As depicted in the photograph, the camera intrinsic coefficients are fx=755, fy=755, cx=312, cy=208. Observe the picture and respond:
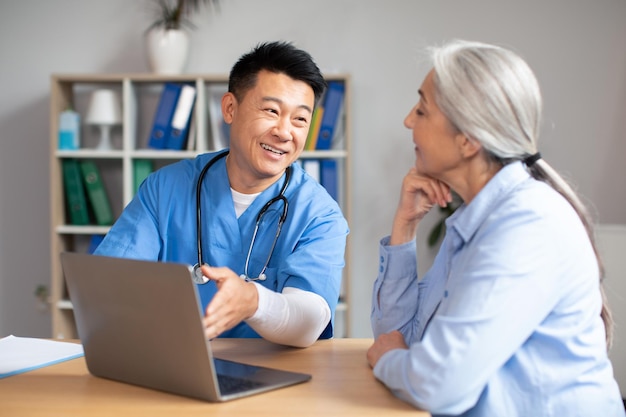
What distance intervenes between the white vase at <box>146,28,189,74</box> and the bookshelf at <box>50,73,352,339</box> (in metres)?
0.07

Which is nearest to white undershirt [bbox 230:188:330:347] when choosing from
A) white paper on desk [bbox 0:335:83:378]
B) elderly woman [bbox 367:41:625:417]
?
elderly woman [bbox 367:41:625:417]

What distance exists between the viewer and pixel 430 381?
1105 millimetres

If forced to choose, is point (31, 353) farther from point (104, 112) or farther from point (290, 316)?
point (104, 112)

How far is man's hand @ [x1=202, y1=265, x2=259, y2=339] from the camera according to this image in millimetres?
1232

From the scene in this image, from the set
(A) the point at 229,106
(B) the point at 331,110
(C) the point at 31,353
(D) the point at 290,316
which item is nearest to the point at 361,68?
(B) the point at 331,110

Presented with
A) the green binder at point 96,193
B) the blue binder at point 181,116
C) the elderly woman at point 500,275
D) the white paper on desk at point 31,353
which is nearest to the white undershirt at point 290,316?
the elderly woman at point 500,275

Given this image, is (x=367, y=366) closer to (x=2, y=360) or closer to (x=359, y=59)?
(x=2, y=360)

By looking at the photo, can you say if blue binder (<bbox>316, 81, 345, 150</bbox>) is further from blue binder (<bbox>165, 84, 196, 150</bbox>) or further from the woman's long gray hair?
the woman's long gray hair

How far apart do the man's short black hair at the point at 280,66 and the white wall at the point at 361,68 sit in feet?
5.73

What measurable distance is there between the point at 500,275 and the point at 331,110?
2370 millimetres

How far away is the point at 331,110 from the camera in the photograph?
11.2 feet

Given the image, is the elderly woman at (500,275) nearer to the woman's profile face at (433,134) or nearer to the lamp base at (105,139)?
the woman's profile face at (433,134)

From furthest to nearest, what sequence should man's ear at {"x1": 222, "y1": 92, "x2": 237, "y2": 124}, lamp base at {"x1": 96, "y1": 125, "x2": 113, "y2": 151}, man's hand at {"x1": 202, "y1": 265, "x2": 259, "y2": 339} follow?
1. lamp base at {"x1": 96, "y1": 125, "x2": 113, "y2": 151}
2. man's ear at {"x1": 222, "y1": 92, "x2": 237, "y2": 124}
3. man's hand at {"x1": 202, "y1": 265, "x2": 259, "y2": 339}

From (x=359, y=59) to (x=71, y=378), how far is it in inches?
104
